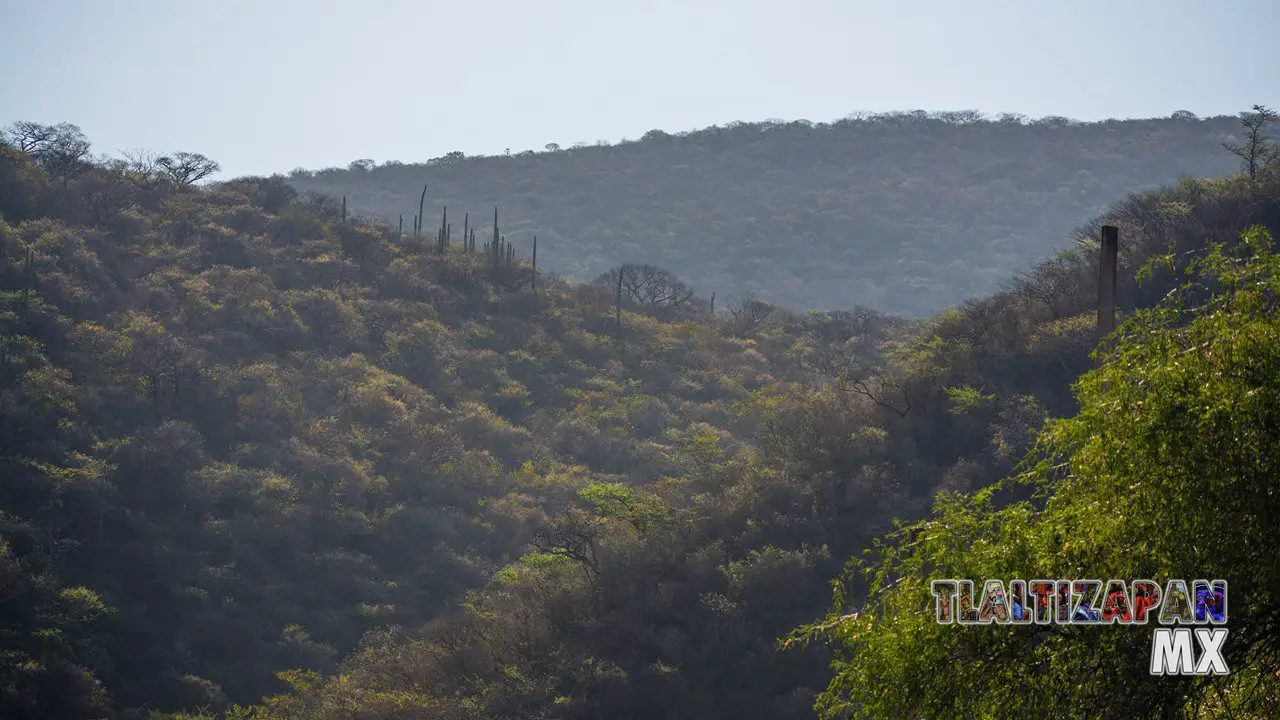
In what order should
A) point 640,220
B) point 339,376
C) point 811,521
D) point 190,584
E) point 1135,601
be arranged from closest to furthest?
point 1135,601 → point 811,521 → point 190,584 → point 339,376 → point 640,220

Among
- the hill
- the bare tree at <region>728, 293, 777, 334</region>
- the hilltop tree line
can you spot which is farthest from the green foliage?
the hill

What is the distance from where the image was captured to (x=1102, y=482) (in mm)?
6863

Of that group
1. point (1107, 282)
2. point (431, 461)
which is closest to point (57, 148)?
point (431, 461)

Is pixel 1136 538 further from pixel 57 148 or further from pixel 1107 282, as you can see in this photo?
pixel 57 148

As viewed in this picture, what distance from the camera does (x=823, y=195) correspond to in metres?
131

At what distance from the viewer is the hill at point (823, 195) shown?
366 ft

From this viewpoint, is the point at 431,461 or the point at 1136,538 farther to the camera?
the point at 431,461

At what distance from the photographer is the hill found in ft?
366

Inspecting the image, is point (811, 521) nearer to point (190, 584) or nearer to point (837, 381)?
point (837, 381)

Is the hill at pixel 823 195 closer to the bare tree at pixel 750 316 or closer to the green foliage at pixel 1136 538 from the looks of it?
the bare tree at pixel 750 316

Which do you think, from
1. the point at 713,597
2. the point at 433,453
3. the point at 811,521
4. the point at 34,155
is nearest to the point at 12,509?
the point at 433,453

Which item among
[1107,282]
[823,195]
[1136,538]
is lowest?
[1136,538]

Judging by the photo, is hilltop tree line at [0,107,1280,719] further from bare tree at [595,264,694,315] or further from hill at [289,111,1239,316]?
hill at [289,111,1239,316]

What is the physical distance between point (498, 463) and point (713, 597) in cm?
1961
